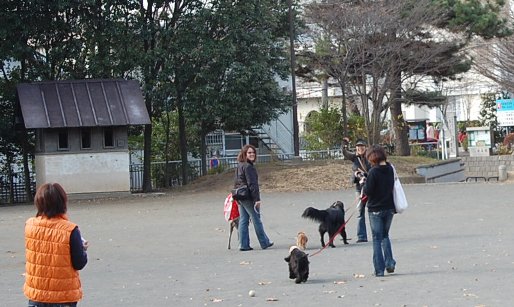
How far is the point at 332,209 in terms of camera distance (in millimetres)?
14898

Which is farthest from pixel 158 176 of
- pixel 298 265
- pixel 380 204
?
pixel 298 265

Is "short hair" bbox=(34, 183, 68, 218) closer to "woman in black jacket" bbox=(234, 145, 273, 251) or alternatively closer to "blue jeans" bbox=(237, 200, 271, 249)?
"woman in black jacket" bbox=(234, 145, 273, 251)

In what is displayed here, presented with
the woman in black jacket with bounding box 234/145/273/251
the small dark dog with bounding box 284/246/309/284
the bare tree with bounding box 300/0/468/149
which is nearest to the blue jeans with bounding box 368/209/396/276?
the small dark dog with bounding box 284/246/309/284

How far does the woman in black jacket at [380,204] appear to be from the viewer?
11.6m

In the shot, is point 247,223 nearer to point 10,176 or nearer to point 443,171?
point 10,176

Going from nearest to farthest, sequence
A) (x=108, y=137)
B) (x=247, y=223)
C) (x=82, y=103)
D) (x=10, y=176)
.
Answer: (x=247, y=223)
(x=82, y=103)
(x=108, y=137)
(x=10, y=176)

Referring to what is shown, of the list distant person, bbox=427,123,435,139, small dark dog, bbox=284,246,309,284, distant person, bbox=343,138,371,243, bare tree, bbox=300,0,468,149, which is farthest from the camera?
distant person, bbox=427,123,435,139

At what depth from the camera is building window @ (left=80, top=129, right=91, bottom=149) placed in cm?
2992

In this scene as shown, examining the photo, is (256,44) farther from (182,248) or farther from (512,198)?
(182,248)

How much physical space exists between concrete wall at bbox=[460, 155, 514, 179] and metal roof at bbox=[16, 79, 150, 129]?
58.0 ft

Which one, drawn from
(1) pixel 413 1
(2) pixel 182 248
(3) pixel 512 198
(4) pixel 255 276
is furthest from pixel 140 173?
(4) pixel 255 276

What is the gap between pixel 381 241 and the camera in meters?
11.7

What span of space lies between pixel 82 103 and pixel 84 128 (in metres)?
0.80

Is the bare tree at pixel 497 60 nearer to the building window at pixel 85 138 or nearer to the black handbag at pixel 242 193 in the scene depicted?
the building window at pixel 85 138
